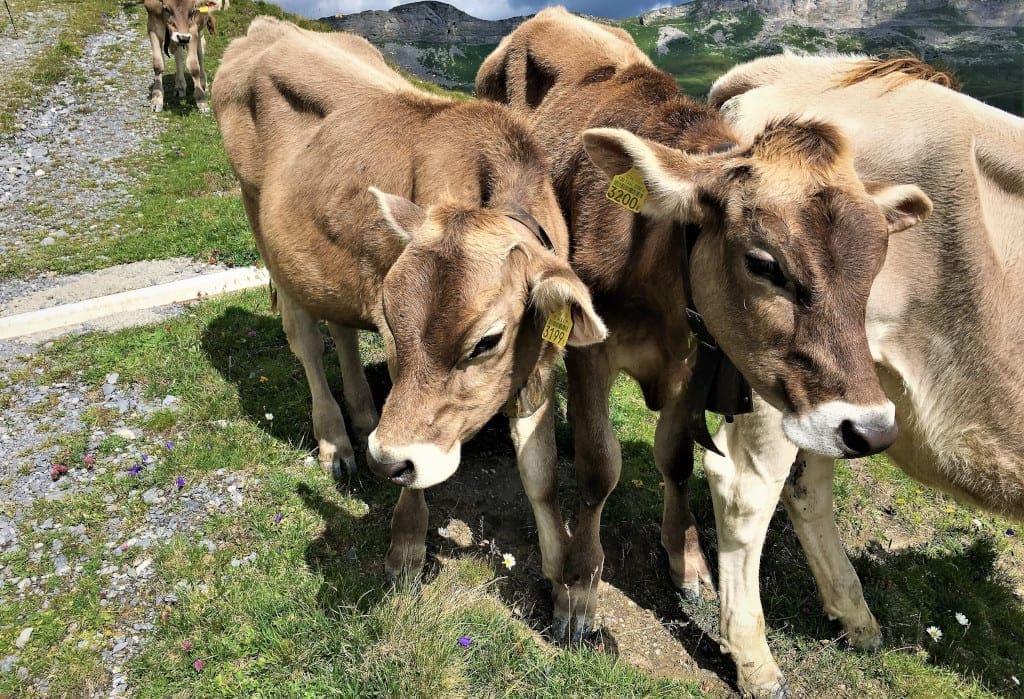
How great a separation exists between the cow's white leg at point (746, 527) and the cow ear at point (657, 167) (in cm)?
144

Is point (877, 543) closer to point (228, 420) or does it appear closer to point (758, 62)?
point (758, 62)

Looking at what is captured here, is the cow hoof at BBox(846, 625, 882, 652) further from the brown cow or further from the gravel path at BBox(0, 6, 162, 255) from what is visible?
the gravel path at BBox(0, 6, 162, 255)

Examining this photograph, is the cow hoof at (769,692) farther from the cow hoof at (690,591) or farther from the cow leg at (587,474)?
the cow leg at (587,474)

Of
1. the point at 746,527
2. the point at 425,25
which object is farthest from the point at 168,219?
the point at 425,25

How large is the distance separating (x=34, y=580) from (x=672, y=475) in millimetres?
4436

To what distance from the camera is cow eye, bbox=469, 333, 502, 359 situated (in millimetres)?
3070

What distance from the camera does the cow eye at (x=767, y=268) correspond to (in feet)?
9.16

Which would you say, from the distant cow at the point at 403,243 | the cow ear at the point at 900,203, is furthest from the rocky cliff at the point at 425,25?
the cow ear at the point at 900,203

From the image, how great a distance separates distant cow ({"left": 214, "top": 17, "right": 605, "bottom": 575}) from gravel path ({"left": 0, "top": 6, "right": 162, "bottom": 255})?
20.4 ft

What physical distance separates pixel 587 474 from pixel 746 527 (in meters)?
1.04

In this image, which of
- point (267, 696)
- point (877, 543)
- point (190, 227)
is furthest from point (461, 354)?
point (190, 227)

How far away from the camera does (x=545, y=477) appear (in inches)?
171

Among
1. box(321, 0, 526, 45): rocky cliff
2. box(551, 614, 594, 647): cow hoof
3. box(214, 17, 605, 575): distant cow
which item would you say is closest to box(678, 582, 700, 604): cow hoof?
box(551, 614, 594, 647): cow hoof

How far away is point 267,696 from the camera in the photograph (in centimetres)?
339
